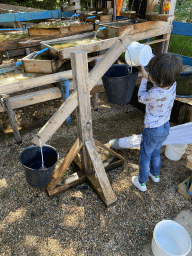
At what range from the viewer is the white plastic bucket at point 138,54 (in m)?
1.86

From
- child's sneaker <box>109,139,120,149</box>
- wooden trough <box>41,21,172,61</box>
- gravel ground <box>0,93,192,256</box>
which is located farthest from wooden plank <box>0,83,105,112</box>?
child's sneaker <box>109,139,120,149</box>

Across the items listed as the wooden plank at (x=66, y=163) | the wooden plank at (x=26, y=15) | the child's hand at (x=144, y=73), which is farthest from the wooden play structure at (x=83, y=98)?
the wooden plank at (x=26, y=15)

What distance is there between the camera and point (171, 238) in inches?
78.6

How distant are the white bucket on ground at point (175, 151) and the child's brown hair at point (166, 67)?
5.05 feet

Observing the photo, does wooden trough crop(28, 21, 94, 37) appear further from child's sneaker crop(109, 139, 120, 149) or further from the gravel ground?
the gravel ground

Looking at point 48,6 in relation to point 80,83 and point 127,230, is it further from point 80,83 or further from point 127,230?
point 127,230

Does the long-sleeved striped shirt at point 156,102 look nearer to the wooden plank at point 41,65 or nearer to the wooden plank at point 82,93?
the wooden plank at point 82,93

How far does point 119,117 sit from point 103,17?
224 cm

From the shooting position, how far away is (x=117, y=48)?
6.23ft

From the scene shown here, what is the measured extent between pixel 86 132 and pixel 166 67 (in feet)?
3.56

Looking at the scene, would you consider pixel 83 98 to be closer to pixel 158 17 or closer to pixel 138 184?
pixel 138 184

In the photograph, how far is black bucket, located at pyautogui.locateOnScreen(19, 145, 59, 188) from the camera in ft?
7.15

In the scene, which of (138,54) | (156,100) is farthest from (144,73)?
(156,100)

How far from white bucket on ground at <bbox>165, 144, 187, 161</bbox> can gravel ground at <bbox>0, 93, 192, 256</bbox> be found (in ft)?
0.25
